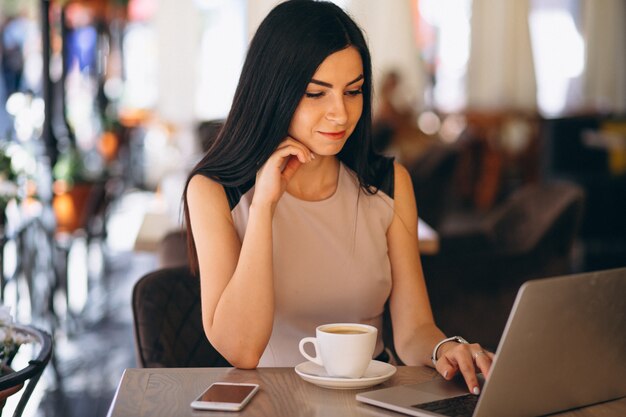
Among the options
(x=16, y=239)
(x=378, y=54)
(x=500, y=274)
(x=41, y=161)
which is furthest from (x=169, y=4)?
(x=500, y=274)

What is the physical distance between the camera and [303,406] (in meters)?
1.30

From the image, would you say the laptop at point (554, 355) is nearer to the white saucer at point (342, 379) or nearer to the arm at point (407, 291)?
the white saucer at point (342, 379)

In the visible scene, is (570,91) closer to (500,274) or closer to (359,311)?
(500,274)

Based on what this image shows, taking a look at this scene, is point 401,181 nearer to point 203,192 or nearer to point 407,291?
point 407,291

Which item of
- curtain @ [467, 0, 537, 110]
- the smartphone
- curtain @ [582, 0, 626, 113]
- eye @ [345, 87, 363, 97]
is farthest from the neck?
curtain @ [582, 0, 626, 113]

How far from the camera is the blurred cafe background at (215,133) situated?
3275 mm

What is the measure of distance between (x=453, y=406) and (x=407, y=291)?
25.6 inches

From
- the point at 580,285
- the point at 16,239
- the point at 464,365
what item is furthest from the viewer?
the point at 16,239

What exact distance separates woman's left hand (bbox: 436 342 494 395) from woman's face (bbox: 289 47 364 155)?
1.61ft

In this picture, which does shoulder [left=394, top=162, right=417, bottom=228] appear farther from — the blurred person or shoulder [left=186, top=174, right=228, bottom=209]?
the blurred person

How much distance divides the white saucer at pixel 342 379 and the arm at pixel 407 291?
0.23m

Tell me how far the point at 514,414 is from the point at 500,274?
6.27ft

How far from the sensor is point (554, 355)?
1209 millimetres

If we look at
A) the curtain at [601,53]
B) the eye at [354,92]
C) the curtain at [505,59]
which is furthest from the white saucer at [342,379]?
the curtain at [601,53]
